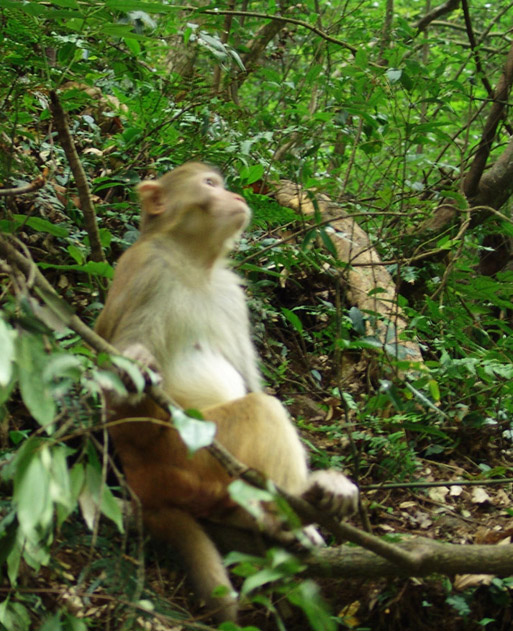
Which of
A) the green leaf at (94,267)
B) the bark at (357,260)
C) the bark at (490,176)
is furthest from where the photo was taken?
the bark at (490,176)

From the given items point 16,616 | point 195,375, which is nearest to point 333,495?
point 195,375

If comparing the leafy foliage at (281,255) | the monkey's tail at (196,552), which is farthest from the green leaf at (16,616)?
the monkey's tail at (196,552)

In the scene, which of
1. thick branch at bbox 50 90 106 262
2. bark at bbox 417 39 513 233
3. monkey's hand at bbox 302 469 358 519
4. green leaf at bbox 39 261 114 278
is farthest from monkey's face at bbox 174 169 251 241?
bark at bbox 417 39 513 233

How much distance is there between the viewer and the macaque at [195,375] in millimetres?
3164

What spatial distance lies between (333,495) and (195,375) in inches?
36.8

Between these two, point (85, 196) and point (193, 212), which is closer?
point (193, 212)

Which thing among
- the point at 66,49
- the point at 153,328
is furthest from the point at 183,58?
the point at 153,328

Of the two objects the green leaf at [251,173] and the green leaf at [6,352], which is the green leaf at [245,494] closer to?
the green leaf at [6,352]

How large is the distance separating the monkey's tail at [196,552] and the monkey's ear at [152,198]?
1.61m

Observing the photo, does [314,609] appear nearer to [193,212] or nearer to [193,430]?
[193,430]

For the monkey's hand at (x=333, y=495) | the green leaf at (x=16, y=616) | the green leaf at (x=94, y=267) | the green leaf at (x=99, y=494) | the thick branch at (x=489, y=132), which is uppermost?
the thick branch at (x=489, y=132)

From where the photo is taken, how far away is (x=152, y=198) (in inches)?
158

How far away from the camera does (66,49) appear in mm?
4566

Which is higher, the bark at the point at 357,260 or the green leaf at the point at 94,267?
the green leaf at the point at 94,267
